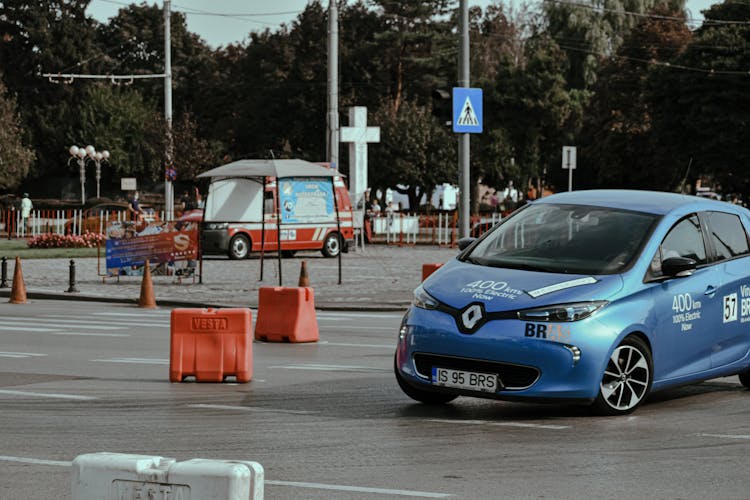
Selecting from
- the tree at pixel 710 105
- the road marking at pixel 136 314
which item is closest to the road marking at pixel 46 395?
the road marking at pixel 136 314

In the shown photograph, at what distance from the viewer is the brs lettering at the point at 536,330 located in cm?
979

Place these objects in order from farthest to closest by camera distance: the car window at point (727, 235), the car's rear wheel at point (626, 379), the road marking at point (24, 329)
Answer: the road marking at point (24, 329) → the car window at point (727, 235) → the car's rear wheel at point (626, 379)

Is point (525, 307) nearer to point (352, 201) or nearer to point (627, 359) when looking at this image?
point (627, 359)

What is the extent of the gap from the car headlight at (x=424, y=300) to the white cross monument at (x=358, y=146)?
3126cm

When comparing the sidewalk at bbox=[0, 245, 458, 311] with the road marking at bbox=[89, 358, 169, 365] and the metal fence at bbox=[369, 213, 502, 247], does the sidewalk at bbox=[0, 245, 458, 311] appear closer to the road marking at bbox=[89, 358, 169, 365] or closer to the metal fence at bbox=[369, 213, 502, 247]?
the road marking at bbox=[89, 358, 169, 365]

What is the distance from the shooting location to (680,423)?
1000cm

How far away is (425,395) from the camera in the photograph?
10.8 m

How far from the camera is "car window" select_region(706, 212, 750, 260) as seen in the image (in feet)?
37.8

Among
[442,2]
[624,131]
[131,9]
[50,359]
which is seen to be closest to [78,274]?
[50,359]

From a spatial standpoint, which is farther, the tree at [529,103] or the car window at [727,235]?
the tree at [529,103]

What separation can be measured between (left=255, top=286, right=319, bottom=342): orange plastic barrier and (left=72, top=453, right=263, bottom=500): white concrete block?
12.2 metres

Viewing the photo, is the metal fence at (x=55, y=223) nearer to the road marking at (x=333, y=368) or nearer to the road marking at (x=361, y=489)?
the road marking at (x=333, y=368)

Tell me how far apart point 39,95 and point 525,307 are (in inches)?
3713

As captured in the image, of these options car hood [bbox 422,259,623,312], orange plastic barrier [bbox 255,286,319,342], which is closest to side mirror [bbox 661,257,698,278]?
car hood [bbox 422,259,623,312]
